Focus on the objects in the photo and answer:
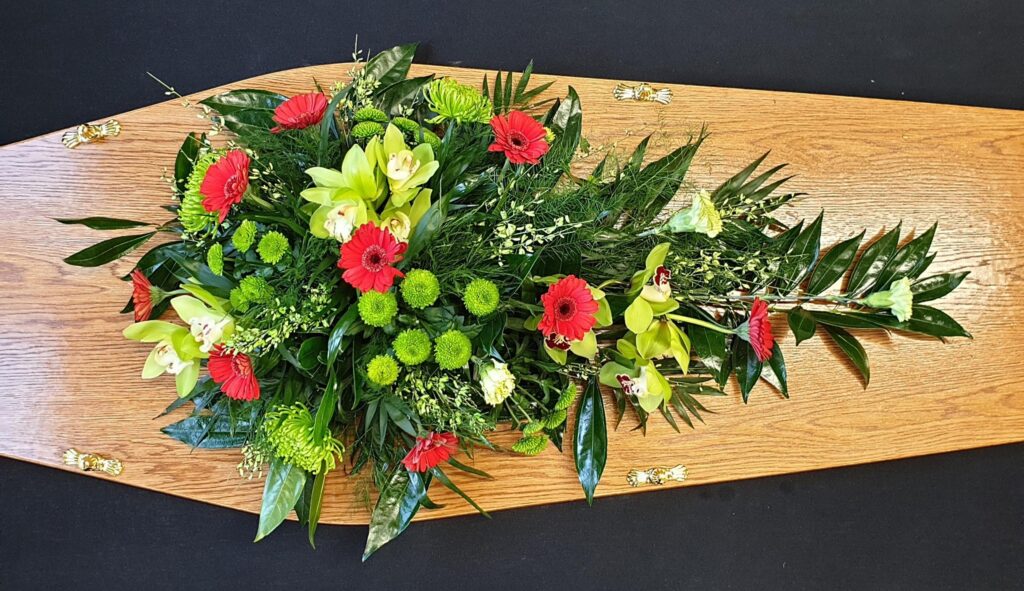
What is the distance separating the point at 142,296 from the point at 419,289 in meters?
0.43

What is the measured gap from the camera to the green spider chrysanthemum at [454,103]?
105 centimetres

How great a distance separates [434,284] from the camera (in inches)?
38.0

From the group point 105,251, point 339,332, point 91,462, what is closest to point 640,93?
point 339,332

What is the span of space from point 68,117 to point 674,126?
4.07 feet

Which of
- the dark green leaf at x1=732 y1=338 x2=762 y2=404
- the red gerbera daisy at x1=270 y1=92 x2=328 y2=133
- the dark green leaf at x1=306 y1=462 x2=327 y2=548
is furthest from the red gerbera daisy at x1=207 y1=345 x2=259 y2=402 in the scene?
the dark green leaf at x1=732 y1=338 x2=762 y2=404

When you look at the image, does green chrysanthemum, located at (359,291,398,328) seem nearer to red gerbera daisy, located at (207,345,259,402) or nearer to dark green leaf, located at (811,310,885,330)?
red gerbera daisy, located at (207,345,259,402)

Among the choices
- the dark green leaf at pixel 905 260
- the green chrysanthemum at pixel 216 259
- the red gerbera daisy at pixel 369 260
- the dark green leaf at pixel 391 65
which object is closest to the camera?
the red gerbera daisy at pixel 369 260

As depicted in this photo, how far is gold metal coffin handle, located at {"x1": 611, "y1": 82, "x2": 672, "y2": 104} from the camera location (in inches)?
53.2

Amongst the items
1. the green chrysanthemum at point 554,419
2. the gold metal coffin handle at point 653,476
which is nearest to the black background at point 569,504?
the gold metal coffin handle at point 653,476

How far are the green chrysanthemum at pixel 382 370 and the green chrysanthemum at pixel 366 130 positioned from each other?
12.7 inches

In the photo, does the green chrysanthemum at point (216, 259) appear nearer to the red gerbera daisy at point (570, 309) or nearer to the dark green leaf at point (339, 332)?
the dark green leaf at point (339, 332)

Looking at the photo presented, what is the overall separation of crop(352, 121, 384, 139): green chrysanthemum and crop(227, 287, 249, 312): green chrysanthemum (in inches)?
10.8

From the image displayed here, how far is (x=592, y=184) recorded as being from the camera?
3.74 ft

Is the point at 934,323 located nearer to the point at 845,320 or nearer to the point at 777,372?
the point at 845,320
